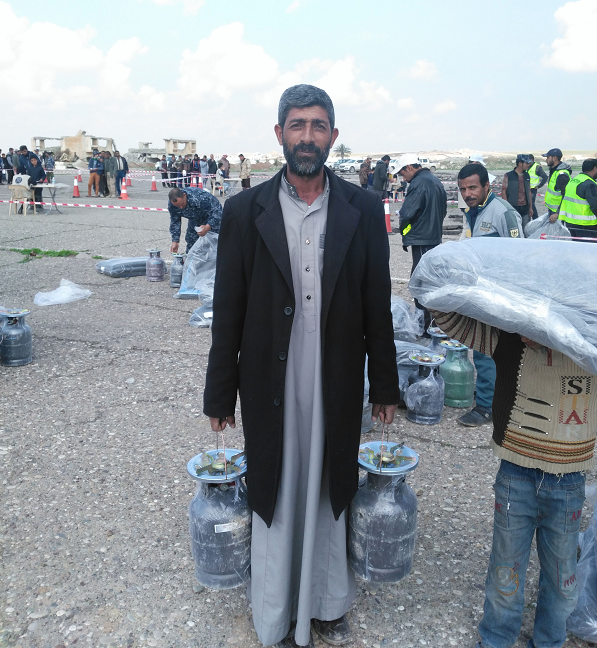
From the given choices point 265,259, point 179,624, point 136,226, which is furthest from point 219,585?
point 136,226

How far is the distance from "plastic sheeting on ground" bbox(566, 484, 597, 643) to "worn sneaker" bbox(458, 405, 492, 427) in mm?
1902

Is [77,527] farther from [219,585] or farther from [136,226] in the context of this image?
[136,226]

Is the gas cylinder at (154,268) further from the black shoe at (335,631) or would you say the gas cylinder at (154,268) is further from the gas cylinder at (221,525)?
the black shoe at (335,631)

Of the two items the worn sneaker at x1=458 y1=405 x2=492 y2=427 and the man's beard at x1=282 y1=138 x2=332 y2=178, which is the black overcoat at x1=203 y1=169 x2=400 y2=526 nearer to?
the man's beard at x1=282 y1=138 x2=332 y2=178

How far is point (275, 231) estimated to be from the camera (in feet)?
Answer: 6.90

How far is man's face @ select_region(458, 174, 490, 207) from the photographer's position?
421cm

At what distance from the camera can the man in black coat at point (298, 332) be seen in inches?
83.6

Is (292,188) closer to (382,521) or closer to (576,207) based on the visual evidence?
(382,521)

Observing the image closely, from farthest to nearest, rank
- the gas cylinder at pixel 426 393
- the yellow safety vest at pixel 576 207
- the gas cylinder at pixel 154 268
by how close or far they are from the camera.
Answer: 1. the gas cylinder at pixel 154 268
2. the yellow safety vest at pixel 576 207
3. the gas cylinder at pixel 426 393

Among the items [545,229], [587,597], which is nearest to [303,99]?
[587,597]

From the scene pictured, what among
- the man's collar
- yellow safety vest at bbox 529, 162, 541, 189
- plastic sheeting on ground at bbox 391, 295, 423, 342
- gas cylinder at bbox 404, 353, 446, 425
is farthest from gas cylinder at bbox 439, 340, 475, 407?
yellow safety vest at bbox 529, 162, 541, 189

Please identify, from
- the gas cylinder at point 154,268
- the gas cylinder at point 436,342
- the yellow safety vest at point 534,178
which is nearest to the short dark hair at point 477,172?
the gas cylinder at point 436,342

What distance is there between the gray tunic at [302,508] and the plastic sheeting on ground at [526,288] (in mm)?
439

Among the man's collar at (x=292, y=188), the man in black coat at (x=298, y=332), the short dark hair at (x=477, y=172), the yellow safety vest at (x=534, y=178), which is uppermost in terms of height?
the yellow safety vest at (x=534, y=178)
